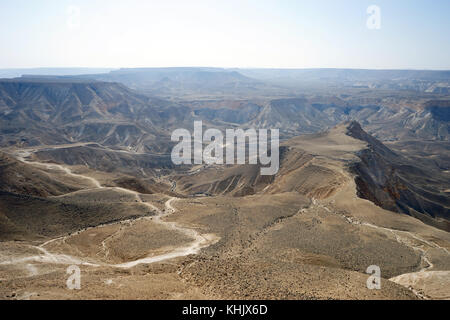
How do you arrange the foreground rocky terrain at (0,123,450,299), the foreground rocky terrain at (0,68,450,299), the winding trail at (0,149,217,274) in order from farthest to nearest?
the winding trail at (0,149,217,274)
the foreground rocky terrain at (0,68,450,299)
the foreground rocky terrain at (0,123,450,299)

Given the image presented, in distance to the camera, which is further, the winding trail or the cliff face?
the cliff face

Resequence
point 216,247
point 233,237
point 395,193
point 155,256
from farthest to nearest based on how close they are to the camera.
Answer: point 395,193
point 233,237
point 216,247
point 155,256

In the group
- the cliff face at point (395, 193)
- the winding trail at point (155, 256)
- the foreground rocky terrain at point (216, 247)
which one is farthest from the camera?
the cliff face at point (395, 193)

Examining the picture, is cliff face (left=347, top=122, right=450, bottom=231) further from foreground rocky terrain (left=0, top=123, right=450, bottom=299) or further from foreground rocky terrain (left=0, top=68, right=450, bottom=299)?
foreground rocky terrain (left=0, top=123, right=450, bottom=299)

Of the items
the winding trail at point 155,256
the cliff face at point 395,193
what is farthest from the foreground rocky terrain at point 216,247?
the cliff face at point 395,193

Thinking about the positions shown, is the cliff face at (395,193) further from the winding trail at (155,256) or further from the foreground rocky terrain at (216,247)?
the winding trail at (155,256)

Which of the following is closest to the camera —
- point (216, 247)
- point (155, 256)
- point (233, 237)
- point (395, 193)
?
point (155, 256)

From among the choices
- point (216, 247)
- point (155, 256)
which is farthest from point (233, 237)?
point (155, 256)

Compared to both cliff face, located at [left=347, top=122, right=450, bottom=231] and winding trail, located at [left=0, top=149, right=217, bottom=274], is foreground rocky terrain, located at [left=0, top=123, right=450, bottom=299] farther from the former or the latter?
cliff face, located at [left=347, top=122, right=450, bottom=231]

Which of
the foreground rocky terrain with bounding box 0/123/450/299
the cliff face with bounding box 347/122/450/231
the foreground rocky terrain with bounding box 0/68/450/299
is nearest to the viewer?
the foreground rocky terrain with bounding box 0/123/450/299

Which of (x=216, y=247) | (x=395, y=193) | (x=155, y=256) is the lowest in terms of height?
(x=395, y=193)

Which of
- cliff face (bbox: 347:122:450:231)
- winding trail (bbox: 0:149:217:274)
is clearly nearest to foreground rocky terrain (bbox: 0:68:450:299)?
winding trail (bbox: 0:149:217:274)

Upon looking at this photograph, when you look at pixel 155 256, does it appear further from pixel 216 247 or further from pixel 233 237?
pixel 233 237
